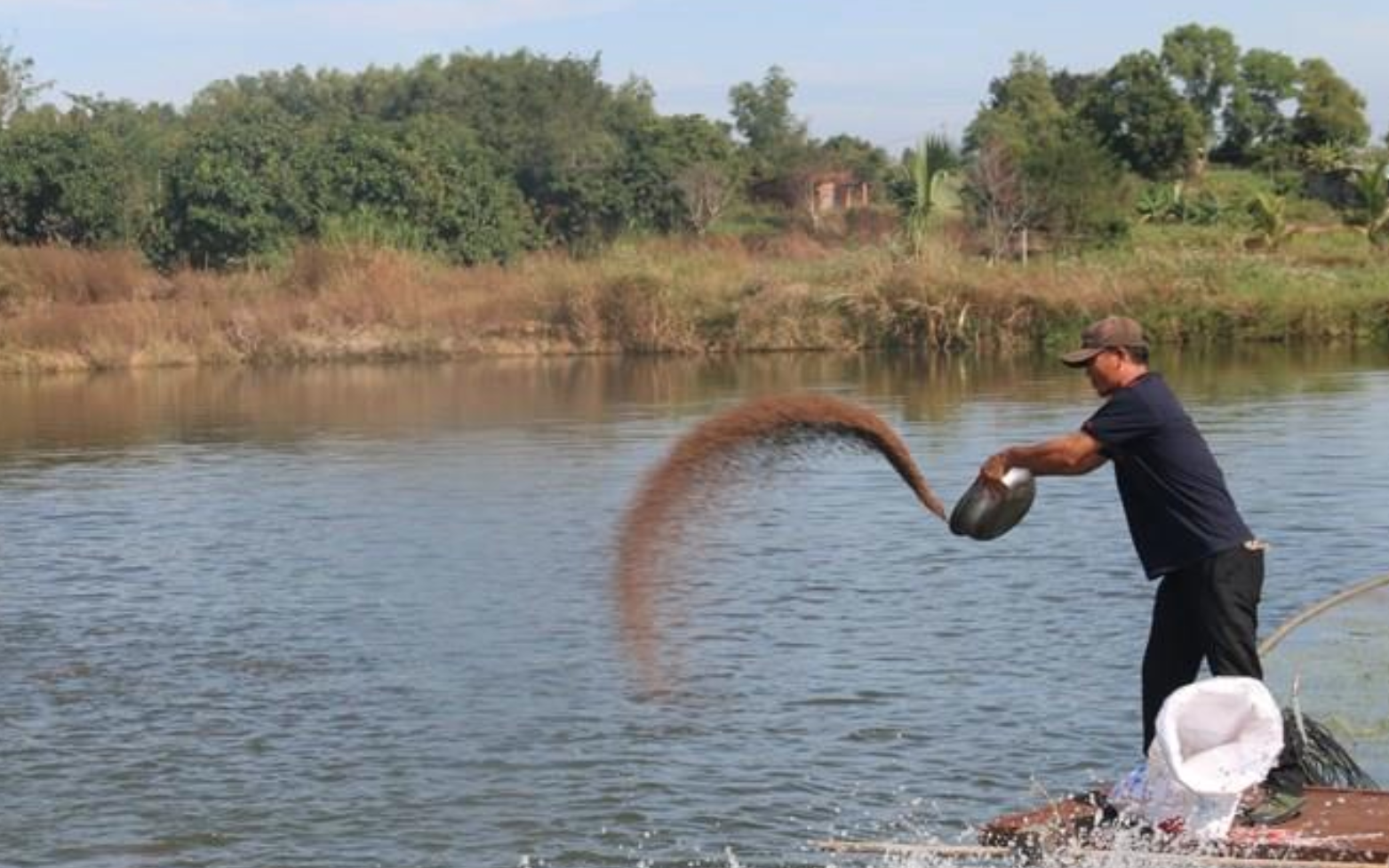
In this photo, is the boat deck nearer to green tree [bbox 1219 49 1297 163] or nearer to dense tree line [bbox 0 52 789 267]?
dense tree line [bbox 0 52 789 267]

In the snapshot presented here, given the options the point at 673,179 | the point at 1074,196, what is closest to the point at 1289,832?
the point at 1074,196

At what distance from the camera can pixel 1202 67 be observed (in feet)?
218

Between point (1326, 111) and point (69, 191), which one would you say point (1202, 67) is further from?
point (69, 191)

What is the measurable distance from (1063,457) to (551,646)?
234 inches

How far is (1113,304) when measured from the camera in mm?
37219

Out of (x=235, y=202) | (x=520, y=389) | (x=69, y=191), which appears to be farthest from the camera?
(x=69, y=191)

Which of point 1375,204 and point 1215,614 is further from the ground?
point 1375,204

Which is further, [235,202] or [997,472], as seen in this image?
[235,202]

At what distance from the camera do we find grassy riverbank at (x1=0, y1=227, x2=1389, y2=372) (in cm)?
3769

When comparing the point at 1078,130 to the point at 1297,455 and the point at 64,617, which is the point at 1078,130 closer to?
the point at 1297,455

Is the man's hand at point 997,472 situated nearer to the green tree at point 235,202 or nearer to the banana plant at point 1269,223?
the banana plant at point 1269,223

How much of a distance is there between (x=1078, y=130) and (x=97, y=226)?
26156 mm

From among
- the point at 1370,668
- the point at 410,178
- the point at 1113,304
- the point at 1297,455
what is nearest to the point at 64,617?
the point at 1370,668

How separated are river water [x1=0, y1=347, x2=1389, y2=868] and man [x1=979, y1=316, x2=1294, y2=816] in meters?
1.52
